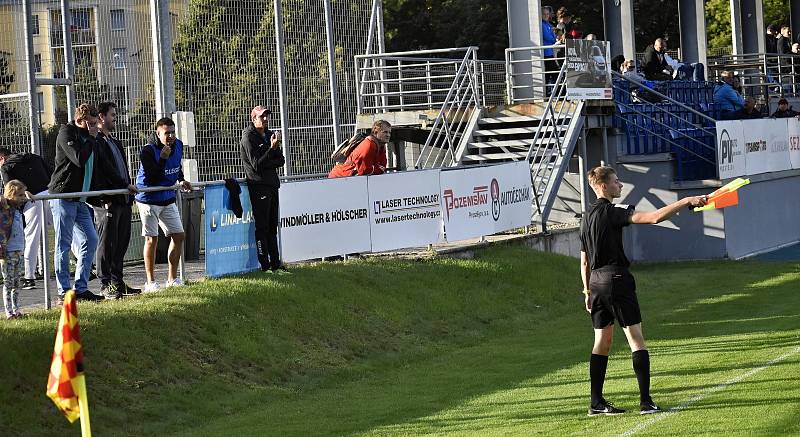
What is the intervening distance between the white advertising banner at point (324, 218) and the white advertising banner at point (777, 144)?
1383 cm

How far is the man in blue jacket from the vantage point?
50.4ft

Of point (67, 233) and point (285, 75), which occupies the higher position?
point (285, 75)

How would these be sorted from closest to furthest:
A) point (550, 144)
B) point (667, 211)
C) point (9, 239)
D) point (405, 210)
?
point (667, 211)
point (9, 239)
point (405, 210)
point (550, 144)

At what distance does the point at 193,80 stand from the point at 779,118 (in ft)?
51.6

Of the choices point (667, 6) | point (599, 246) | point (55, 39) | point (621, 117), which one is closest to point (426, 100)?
point (621, 117)

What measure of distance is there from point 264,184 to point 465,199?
5.54 metres

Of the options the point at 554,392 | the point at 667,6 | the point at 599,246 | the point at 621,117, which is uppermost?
the point at 667,6

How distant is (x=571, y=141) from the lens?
83.2 feet

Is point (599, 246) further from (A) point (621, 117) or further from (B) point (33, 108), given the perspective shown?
(A) point (621, 117)

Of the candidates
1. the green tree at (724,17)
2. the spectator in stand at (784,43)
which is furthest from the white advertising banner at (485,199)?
the green tree at (724,17)

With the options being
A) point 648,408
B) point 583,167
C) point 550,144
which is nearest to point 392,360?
point 648,408

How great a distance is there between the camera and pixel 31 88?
1711 centimetres

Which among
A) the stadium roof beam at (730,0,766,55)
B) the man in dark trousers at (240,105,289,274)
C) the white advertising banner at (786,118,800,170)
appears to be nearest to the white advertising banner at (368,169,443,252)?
the man in dark trousers at (240,105,289,274)

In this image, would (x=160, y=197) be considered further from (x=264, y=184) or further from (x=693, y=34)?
(x=693, y=34)
